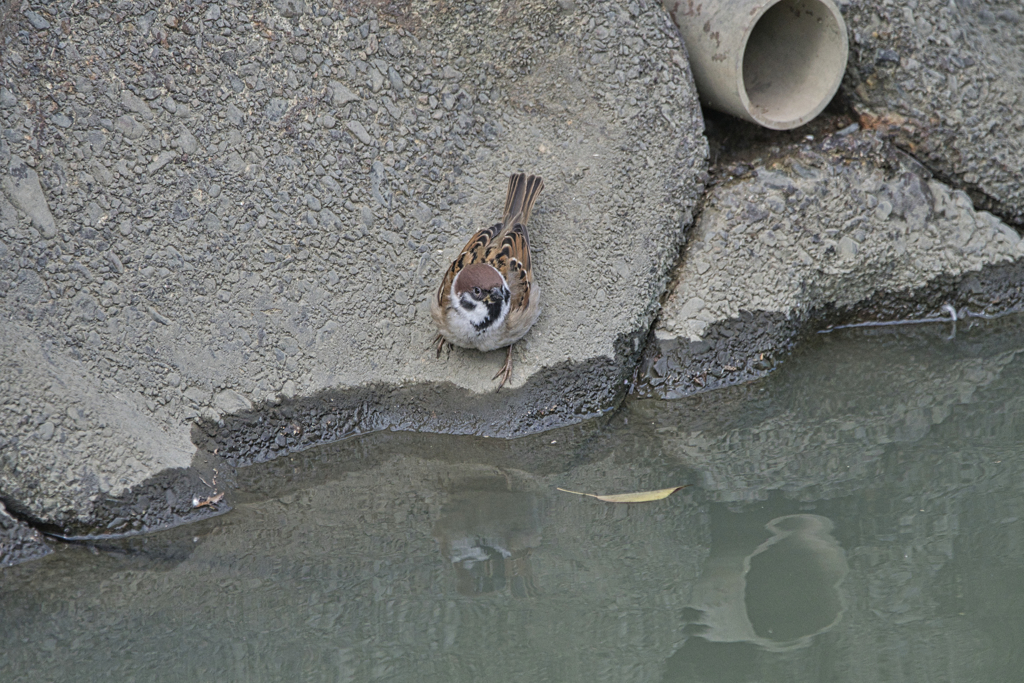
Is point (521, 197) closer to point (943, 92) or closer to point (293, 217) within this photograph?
point (293, 217)

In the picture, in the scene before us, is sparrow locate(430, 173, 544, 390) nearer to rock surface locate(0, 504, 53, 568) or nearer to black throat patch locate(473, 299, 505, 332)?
black throat patch locate(473, 299, 505, 332)

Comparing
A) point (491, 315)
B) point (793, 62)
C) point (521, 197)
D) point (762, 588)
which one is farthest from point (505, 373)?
point (793, 62)

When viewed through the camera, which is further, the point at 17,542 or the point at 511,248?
the point at 511,248

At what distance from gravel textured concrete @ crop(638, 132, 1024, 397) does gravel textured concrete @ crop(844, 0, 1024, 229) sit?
125mm

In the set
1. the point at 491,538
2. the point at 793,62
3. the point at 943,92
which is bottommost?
the point at 491,538

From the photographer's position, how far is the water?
9.39 ft

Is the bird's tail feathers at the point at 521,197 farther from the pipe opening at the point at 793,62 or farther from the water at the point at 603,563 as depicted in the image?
the pipe opening at the point at 793,62

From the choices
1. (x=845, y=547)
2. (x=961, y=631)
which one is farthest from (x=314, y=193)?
(x=961, y=631)

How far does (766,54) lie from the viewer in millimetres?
4809

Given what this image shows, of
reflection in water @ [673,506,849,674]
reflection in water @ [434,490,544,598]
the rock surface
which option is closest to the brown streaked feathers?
reflection in water @ [434,490,544,598]

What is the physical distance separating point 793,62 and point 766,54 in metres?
0.18

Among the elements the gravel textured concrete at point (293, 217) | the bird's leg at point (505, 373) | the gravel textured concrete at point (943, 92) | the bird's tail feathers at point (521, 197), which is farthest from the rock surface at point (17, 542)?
the gravel textured concrete at point (943, 92)

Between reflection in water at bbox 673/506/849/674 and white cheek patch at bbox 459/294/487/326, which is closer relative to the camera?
reflection in water at bbox 673/506/849/674

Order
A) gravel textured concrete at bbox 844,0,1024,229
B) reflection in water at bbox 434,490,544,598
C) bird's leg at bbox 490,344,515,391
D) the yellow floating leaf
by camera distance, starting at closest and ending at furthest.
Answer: reflection in water at bbox 434,490,544,598 < the yellow floating leaf < bird's leg at bbox 490,344,515,391 < gravel textured concrete at bbox 844,0,1024,229
